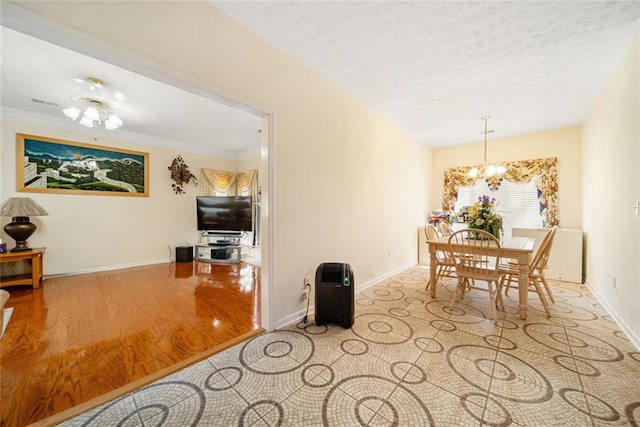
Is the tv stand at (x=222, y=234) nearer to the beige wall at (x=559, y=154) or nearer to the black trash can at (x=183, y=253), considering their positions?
the black trash can at (x=183, y=253)

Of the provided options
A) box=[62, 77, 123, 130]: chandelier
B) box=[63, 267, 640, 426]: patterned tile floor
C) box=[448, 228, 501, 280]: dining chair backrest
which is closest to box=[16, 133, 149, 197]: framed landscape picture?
box=[62, 77, 123, 130]: chandelier

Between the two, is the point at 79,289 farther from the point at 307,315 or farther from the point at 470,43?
the point at 470,43

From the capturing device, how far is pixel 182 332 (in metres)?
2.07

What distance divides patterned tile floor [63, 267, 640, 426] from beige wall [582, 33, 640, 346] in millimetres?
445

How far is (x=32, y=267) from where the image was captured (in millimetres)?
3322

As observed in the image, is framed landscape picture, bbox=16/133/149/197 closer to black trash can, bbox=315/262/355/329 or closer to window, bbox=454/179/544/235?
black trash can, bbox=315/262/355/329

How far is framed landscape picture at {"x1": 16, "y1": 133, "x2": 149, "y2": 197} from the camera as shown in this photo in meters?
3.63

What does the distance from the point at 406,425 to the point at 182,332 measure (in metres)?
1.87

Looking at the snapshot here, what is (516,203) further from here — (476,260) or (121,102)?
(121,102)

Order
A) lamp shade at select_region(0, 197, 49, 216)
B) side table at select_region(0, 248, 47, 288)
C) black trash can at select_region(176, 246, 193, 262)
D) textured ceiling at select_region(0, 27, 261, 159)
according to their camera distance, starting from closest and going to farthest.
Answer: textured ceiling at select_region(0, 27, 261, 159), side table at select_region(0, 248, 47, 288), lamp shade at select_region(0, 197, 49, 216), black trash can at select_region(176, 246, 193, 262)

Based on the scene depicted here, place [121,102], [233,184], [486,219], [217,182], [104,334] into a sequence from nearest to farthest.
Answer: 1. [104,334]
2. [486,219]
3. [121,102]
4. [217,182]
5. [233,184]

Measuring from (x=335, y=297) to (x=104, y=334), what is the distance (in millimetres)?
2042

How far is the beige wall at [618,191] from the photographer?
196 cm

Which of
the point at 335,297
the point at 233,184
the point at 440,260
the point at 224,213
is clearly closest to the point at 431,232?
the point at 440,260
